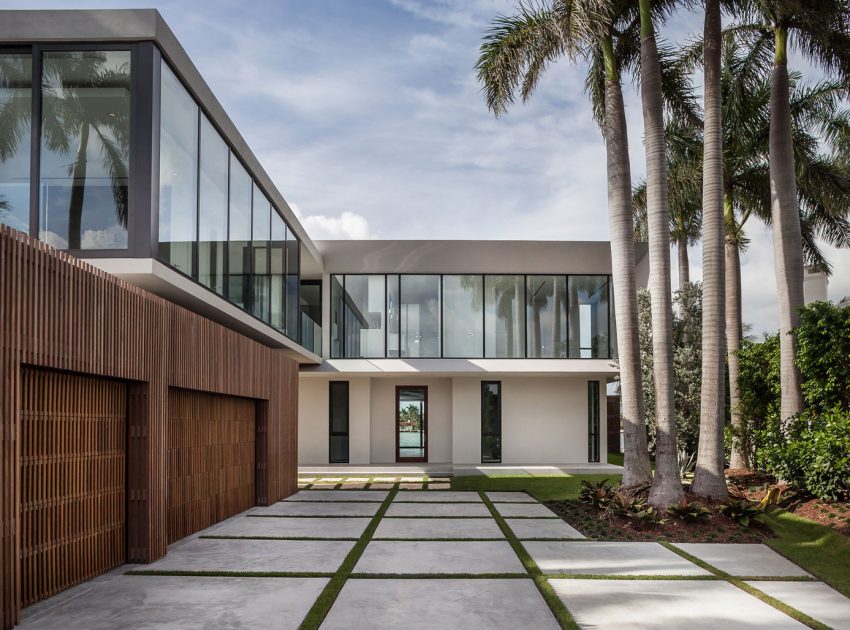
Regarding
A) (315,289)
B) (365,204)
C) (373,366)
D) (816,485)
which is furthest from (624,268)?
(365,204)

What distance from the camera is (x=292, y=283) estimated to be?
17281 mm

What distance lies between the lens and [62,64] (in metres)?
8.85

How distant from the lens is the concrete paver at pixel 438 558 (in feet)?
26.7

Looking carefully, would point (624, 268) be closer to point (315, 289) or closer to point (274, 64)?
point (274, 64)

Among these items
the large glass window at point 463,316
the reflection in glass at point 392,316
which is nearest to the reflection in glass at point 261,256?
the reflection in glass at point 392,316

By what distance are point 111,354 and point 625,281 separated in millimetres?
8317

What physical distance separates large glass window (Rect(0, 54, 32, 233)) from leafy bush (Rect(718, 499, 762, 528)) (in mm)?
10348

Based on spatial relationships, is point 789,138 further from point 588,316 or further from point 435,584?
point 435,584

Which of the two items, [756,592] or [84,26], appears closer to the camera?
[756,592]

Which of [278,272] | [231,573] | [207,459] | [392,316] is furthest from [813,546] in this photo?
[392,316]

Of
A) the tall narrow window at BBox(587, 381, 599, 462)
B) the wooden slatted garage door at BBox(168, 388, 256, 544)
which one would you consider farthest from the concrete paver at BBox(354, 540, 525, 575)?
the tall narrow window at BBox(587, 381, 599, 462)

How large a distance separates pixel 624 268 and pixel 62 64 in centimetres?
892

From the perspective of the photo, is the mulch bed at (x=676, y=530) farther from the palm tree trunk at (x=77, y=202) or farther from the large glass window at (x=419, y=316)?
the large glass window at (x=419, y=316)

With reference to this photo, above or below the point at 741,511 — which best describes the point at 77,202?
above
